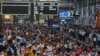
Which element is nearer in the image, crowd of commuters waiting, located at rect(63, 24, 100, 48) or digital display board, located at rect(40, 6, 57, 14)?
crowd of commuters waiting, located at rect(63, 24, 100, 48)

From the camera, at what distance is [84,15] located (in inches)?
2484

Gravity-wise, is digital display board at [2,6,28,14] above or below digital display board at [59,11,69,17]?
above

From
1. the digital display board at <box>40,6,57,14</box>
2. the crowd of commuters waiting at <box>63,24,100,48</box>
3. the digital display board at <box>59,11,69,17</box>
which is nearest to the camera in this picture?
the crowd of commuters waiting at <box>63,24,100,48</box>

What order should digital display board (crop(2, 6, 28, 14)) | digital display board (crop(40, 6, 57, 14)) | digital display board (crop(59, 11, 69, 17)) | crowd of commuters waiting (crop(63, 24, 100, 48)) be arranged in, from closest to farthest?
crowd of commuters waiting (crop(63, 24, 100, 48)) < digital display board (crop(2, 6, 28, 14)) < digital display board (crop(40, 6, 57, 14)) < digital display board (crop(59, 11, 69, 17))

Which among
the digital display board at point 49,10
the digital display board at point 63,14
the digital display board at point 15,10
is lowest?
the digital display board at point 63,14

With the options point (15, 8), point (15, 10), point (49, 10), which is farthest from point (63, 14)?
point (15, 10)

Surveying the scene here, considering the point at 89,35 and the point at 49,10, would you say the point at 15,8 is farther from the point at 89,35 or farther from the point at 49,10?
the point at 89,35

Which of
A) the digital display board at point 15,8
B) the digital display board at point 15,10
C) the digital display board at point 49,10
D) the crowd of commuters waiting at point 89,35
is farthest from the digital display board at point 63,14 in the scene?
the digital display board at point 15,10

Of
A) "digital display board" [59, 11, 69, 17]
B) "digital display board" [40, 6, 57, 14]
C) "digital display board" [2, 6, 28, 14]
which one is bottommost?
"digital display board" [59, 11, 69, 17]

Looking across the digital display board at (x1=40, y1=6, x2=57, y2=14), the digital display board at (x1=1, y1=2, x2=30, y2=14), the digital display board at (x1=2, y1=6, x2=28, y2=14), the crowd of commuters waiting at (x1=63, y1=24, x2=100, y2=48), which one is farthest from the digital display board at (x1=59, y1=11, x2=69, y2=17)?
the digital display board at (x1=2, y1=6, x2=28, y2=14)

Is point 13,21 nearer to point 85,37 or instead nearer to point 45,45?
point 85,37

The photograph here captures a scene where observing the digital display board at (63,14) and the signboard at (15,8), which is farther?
the digital display board at (63,14)

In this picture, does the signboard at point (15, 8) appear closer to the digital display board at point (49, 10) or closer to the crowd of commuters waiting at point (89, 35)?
the digital display board at point (49, 10)

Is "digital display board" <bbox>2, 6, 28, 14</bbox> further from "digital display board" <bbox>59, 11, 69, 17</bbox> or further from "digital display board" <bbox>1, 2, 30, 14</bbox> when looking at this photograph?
"digital display board" <bbox>59, 11, 69, 17</bbox>
